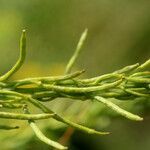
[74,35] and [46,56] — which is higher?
[74,35]

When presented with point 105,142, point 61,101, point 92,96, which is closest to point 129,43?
point 105,142

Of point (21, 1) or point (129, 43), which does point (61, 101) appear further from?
point (129, 43)

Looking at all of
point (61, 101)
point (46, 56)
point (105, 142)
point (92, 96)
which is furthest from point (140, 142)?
point (92, 96)

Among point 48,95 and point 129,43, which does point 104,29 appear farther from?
point 48,95

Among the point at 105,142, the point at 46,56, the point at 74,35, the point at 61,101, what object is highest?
the point at 74,35

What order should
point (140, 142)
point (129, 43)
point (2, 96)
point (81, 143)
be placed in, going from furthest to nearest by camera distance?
point (129, 43)
point (140, 142)
point (81, 143)
point (2, 96)

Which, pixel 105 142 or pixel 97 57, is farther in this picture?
pixel 97 57

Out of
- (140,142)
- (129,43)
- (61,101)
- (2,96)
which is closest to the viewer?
(2,96)
